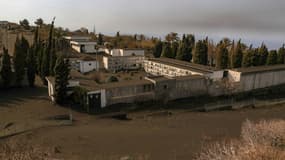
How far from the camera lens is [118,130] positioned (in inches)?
707

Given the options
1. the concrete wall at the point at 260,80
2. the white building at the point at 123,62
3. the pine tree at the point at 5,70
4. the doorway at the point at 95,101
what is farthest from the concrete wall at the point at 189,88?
the pine tree at the point at 5,70

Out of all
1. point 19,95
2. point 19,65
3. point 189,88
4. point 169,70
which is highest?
point 19,65

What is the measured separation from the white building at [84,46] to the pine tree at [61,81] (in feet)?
75.3

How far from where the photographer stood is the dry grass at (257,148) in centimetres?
812

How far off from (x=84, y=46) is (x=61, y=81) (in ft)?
78.8

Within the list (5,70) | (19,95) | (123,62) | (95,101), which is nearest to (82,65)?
(123,62)

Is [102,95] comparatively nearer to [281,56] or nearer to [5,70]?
[5,70]

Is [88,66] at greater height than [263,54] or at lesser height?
lesser

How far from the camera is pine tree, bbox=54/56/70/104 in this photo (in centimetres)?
2106

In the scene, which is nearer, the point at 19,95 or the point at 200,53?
the point at 19,95

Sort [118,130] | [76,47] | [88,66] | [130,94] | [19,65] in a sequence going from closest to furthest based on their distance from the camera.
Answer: [118,130]
[130,94]
[19,65]
[88,66]
[76,47]

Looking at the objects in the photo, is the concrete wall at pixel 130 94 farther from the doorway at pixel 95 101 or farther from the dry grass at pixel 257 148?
the dry grass at pixel 257 148

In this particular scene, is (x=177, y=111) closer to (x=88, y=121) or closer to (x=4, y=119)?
(x=88, y=121)

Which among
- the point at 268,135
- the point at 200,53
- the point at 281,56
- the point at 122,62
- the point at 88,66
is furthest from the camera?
the point at 200,53
